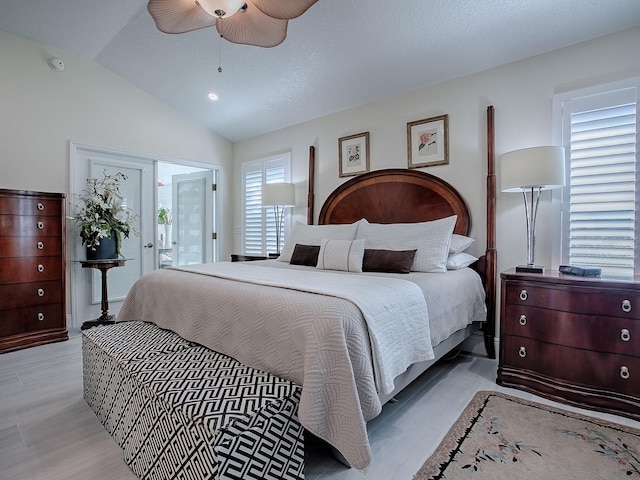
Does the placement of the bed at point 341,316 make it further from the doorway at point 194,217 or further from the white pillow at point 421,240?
the doorway at point 194,217

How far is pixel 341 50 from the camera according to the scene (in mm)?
3137

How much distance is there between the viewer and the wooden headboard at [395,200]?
3.25 m

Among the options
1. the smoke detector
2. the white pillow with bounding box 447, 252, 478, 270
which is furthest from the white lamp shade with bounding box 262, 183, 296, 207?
the smoke detector

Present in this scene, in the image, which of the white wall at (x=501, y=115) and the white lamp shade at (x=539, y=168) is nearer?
the white lamp shade at (x=539, y=168)

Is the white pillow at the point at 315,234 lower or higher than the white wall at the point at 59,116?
lower

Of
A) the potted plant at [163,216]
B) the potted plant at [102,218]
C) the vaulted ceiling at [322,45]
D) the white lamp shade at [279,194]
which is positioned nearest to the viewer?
the vaulted ceiling at [322,45]

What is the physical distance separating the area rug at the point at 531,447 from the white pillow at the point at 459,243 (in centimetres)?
118

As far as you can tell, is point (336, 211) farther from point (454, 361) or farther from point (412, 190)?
point (454, 361)

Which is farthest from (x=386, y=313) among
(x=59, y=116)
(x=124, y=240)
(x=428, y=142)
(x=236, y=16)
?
(x=59, y=116)

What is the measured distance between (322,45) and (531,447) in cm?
326

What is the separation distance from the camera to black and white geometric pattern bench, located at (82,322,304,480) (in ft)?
4.08

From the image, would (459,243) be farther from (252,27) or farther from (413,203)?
(252,27)

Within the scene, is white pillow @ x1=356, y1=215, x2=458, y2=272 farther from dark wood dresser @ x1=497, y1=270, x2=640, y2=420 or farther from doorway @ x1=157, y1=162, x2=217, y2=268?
doorway @ x1=157, y1=162, x2=217, y2=268

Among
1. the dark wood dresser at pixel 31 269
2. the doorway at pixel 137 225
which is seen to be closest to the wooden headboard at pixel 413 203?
the doorway at pixel 137 225
